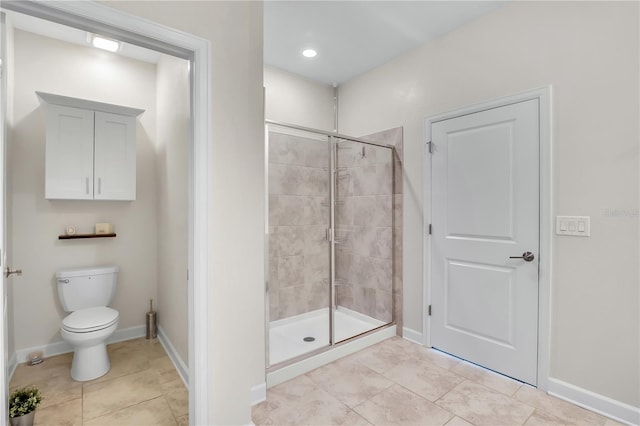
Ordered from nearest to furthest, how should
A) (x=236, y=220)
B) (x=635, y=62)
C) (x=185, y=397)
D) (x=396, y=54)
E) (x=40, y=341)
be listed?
1. (x=236, y=220)
2. (x=635, y=62)
3. (x=185, y=397)
4. (x=40, y=341)
5. (x=396, y=54)

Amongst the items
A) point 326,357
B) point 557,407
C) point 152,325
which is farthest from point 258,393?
point 557,407

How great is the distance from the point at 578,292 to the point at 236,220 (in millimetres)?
2112

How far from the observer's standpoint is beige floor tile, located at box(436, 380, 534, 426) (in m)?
1.86

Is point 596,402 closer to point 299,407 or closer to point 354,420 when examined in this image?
point 354,420

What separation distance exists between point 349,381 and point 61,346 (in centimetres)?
244

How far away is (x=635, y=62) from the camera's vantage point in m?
1.79

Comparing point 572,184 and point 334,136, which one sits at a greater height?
point 334,136

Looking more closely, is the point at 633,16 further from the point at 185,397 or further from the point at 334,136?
the point at 185,397

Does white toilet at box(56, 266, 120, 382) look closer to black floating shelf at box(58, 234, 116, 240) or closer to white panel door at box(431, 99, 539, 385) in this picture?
black floating shelf at box(58, 234, 116, 240)

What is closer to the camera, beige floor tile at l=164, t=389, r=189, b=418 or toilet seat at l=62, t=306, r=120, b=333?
beige floor tile at l=164, t=389, r=189, b=418

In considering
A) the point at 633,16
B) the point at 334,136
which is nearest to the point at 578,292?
the point at 633,16

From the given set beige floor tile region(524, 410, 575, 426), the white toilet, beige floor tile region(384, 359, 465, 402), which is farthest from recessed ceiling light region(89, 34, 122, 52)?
beige floor tile region(524, 410, 575, 426)

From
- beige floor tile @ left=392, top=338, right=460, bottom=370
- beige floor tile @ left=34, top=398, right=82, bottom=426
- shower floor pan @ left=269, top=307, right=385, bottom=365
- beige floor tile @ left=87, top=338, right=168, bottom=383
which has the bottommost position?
beige floor tile @ left=34, top=398, right=82, bottom=426

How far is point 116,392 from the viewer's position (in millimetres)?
2195
